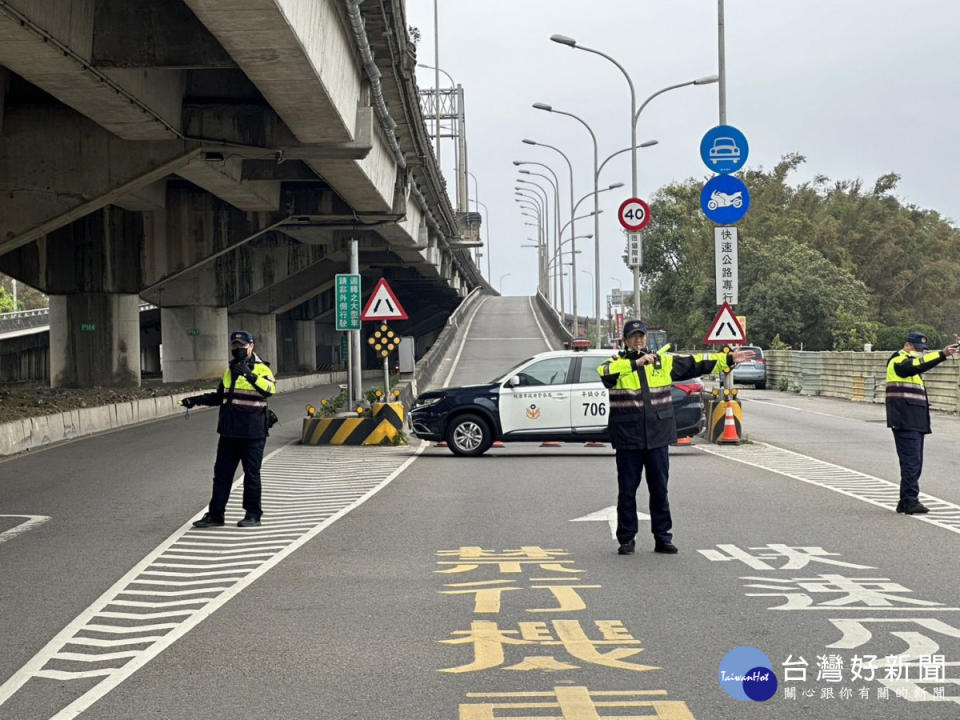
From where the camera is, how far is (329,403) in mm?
27906

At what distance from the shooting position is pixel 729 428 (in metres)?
24.2

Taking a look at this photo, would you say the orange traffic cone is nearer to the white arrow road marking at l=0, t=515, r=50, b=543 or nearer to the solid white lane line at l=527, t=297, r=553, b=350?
the white arrow road marking at l=0, t=515, r=50, b=543

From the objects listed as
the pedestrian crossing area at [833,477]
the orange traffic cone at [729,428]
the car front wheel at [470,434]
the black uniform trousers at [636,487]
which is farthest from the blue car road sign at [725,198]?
the black uniform trousers at [636,487]

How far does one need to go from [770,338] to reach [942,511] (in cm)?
5751

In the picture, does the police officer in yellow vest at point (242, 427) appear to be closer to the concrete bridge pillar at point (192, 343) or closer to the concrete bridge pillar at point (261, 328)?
the concrete bridge pillar at point (192, 343)

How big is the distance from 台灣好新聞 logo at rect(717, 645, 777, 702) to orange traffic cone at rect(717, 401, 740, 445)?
674 inches

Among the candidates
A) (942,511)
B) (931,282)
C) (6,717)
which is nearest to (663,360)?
(942,511)

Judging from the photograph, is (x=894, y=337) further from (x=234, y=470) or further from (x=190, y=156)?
(x=234, y=470)

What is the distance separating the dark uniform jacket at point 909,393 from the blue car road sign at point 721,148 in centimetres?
1097

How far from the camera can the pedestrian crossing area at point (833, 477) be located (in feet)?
45.6

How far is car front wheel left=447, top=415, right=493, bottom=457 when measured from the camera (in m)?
22.0

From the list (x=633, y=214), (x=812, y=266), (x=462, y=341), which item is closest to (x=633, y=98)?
(x=633, y=214)

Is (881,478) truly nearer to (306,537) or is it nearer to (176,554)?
(306,537)

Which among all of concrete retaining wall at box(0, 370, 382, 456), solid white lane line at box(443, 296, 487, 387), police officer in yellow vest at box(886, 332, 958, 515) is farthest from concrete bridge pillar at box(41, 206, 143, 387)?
police officer in yellow vest at box(886, 332, 958, 515)
